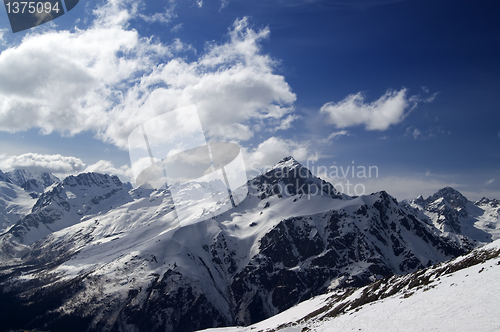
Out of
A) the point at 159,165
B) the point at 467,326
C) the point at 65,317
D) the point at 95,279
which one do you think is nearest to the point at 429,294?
the point at 467,326

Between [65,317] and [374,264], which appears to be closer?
[65,317]

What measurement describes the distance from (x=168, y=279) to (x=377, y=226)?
13904 cm

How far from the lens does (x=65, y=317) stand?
134 m

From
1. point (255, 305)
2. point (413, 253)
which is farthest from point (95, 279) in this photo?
point (413, 253)

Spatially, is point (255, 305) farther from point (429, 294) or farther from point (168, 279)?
point (429, 294)

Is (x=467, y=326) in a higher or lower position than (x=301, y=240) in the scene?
higher

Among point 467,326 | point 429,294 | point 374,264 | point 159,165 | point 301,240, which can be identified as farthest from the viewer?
point 301,240

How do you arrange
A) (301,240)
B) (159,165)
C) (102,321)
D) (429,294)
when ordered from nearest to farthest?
(159,165) < (429,294) < (102,321) < (301,240)

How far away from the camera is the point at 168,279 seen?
153250 mm

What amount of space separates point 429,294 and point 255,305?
5795 inches

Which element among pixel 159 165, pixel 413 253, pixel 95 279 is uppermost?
pixel 159 165

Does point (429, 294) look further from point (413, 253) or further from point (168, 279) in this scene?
point (413, 253)

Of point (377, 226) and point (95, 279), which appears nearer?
point (95, 279)

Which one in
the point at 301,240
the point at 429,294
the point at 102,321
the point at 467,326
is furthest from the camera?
the point at 301,240
